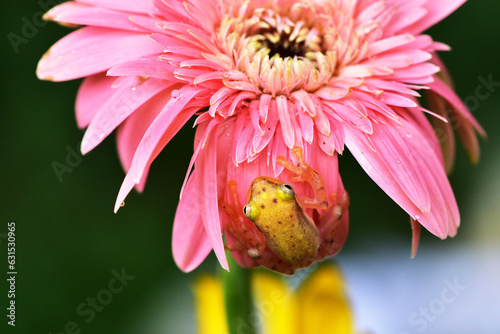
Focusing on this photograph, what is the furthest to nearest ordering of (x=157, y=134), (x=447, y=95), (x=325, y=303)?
(x=325, y=303) < (x=447, y=95) < (x=157, y=134)

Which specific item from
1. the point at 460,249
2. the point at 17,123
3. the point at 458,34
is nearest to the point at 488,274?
the point at 460,249

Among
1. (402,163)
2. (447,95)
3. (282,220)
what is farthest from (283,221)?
(447,95)

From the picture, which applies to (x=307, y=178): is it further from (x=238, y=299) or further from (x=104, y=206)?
(x=104, y=206)

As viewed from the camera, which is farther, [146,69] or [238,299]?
[238,299]

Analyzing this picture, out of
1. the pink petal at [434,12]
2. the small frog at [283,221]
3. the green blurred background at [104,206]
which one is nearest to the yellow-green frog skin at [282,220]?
the small frog at [283,221]

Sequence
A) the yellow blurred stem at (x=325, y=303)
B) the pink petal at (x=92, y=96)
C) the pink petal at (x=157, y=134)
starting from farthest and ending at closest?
the yellow blurred stem at (x=325, y=303) < the pink petal at (x=92, y=96) < the pink petal at (x=157, y=134)

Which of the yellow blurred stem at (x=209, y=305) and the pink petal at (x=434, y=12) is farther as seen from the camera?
the yellow blurred stem at (x=209, y=305)

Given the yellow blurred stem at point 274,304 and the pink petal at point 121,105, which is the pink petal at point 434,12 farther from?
the yellow blurred stem at point 274,304
